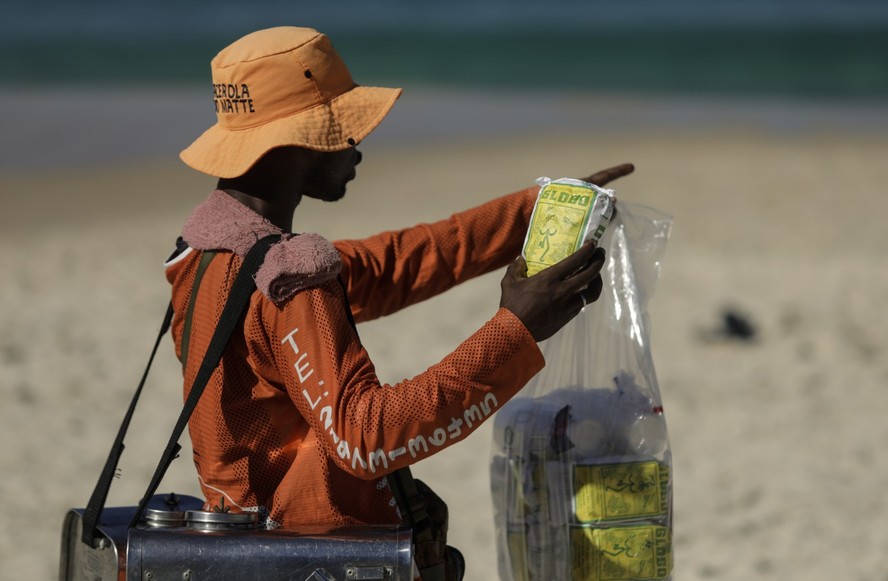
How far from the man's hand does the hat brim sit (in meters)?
0.37

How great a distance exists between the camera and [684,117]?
51.9 feet

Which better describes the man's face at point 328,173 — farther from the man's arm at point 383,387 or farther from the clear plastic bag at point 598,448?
the clear plastic bag at point 598,448

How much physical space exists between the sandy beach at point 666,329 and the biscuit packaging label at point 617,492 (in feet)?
6.77

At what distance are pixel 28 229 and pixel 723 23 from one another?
80.9 feet

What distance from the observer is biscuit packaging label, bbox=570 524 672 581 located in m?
2.23

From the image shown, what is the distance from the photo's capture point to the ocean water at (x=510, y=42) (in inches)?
790

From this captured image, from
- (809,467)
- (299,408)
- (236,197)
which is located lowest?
(809,467)

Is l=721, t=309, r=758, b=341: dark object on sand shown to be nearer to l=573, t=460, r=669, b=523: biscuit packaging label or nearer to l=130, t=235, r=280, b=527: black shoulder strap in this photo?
l=573, t=460, r=669, b=523: biscuit packaging label

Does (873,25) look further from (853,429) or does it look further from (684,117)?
(853,429)

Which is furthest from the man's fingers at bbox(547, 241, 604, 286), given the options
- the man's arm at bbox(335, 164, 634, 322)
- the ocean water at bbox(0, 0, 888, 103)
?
the ocean water at bbox(0, 0, 888, 103)

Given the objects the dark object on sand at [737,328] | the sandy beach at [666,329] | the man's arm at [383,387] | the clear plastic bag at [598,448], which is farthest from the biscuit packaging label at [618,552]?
the dark object on sand at [737,328]

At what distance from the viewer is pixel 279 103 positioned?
79.5 inches

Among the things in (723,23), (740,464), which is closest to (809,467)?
(740,464)

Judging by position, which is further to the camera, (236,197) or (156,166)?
(156,166)
